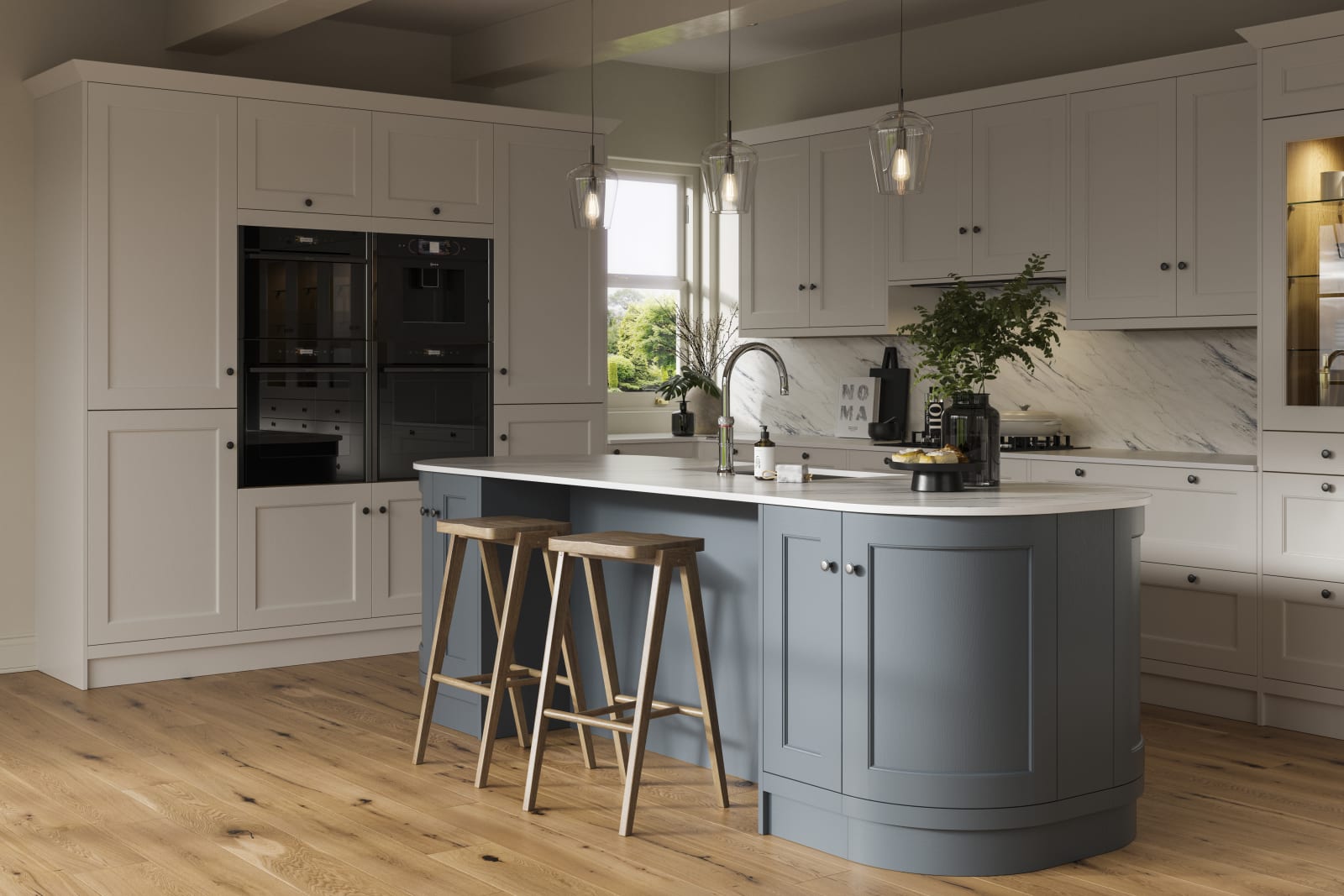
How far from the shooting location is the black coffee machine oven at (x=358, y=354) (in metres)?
5.39

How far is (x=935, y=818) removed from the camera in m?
3.16

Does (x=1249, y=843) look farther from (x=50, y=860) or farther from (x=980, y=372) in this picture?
(x=50, y=860)

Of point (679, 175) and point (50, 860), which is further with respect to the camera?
point (679, 175)

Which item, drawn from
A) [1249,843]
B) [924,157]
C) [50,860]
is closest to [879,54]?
[924,157]

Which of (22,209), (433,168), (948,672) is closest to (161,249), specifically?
(22,209)

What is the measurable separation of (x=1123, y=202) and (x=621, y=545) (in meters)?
2.64

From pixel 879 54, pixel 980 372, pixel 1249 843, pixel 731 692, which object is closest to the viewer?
pixel 1249 843

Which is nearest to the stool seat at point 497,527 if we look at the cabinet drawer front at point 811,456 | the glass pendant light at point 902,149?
the glass pendant light at point 902,149

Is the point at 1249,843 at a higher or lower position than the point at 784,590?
lower

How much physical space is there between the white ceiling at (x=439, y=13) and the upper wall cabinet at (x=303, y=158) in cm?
58

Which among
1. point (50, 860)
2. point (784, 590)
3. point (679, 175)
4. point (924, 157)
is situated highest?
point (679, 175)

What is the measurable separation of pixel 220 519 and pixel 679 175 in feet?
10.4

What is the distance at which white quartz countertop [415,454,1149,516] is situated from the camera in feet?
10.3

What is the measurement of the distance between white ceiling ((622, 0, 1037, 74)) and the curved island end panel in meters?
2.93
